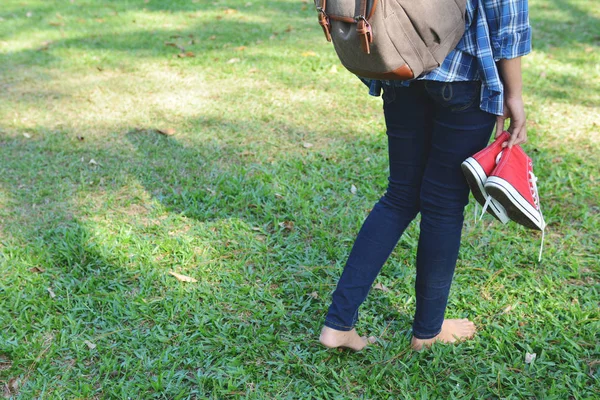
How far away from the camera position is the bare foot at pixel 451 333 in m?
2.26

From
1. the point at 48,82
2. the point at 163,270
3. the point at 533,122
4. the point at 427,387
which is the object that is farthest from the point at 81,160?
the point at 533,122

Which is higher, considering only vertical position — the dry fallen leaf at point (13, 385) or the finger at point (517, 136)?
the finger at point (517, 136)

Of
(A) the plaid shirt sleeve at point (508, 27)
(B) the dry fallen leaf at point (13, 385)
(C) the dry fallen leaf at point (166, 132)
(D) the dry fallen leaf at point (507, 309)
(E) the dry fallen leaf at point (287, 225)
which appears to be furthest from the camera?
(C) the dry fallen leaf at point (166, 132)

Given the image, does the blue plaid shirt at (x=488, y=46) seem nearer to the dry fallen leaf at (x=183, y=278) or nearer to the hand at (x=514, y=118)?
the hand at (x=514, y=118)

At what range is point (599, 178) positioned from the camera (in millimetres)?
3434

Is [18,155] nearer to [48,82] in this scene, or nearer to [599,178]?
[48,82]

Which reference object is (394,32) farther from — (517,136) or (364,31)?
(517,136)

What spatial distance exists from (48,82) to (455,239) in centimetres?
439

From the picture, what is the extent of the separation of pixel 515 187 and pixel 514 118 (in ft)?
0.69

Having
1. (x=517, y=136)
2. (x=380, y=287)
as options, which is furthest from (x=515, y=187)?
(x=380, y=287)

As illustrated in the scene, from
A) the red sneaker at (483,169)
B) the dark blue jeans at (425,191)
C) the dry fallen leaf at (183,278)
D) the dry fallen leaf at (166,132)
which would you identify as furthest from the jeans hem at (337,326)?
the dry fallen leaf at (166,132)

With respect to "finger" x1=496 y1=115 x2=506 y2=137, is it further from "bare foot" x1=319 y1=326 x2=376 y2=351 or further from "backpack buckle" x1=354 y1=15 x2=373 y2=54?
"bare foot" x1=319 y1=326 x2=376 y2=351

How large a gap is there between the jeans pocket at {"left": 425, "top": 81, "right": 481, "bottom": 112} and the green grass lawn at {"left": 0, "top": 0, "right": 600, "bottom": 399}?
39.7 inches

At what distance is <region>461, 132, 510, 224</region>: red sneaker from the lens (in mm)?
1743
